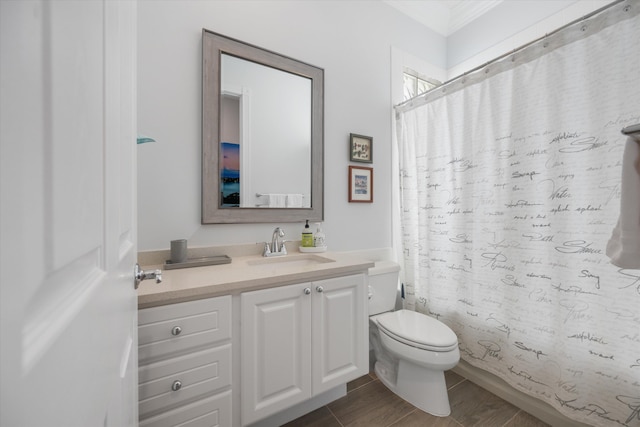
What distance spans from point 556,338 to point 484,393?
60 centimetres

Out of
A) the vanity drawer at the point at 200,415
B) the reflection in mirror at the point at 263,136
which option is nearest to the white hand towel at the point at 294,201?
the reflection in mirror at the point at 263,136

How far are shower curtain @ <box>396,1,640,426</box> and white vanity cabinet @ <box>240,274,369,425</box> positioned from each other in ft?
2.58

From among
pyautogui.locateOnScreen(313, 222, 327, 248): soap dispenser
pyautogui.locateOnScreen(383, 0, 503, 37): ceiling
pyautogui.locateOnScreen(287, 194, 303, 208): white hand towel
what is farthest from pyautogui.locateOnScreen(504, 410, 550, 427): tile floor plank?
pyautogui.locateOnScreen(383, 0, 503, 37): ceiling

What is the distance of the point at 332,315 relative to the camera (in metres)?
1.31

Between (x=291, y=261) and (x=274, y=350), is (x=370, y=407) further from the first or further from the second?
(x=291, y=261)

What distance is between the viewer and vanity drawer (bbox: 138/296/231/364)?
89cm

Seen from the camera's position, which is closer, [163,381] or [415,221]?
[163,381]

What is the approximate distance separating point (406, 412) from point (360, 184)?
4.78 ft

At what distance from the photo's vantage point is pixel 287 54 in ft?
5.60

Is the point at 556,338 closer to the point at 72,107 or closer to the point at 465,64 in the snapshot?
the point at 72,107

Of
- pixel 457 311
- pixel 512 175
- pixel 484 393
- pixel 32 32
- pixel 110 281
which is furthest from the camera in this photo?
pixel 457 311

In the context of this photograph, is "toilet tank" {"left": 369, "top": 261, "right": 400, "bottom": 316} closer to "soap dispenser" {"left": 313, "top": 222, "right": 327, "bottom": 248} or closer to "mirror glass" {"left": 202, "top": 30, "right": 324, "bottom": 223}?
"soap dispenser" {"left": 313, "top": 222, "right": 327, "bottom": 248}

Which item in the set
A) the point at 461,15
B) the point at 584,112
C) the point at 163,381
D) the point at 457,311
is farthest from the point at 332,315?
the point at 461,15

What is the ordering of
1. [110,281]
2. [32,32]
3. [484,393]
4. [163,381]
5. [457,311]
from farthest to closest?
1. [457,311]
2. [484,393]
3. [163,381]
4. [110,281]
5. [32,32]
